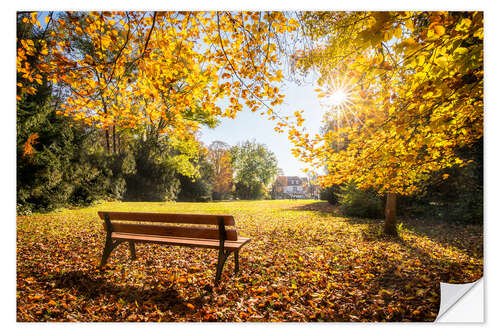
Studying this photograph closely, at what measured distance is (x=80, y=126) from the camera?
657 cm

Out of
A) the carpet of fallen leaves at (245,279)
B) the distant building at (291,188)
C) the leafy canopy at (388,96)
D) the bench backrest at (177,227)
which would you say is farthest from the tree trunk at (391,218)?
the bench backrest at (177,227)

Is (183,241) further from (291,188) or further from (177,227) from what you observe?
(291,188)

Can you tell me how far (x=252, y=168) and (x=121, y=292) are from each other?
3655mm

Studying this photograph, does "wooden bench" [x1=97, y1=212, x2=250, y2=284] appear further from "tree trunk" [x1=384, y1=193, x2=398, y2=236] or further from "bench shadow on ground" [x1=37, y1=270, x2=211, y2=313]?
"tree trunk" [x1=384, y1=193, x2=398, y2=236]

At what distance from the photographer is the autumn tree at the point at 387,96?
230 cm

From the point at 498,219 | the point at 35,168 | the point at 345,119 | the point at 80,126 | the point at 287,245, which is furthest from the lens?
the point at 80,126

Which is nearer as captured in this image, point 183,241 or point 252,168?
point 183,241

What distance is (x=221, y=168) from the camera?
557 cm

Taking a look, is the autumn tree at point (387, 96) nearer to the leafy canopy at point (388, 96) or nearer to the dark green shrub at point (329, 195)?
the leafy canopy at point (388, 96)

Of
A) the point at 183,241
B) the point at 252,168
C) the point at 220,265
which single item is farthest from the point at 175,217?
the point at 252,168
